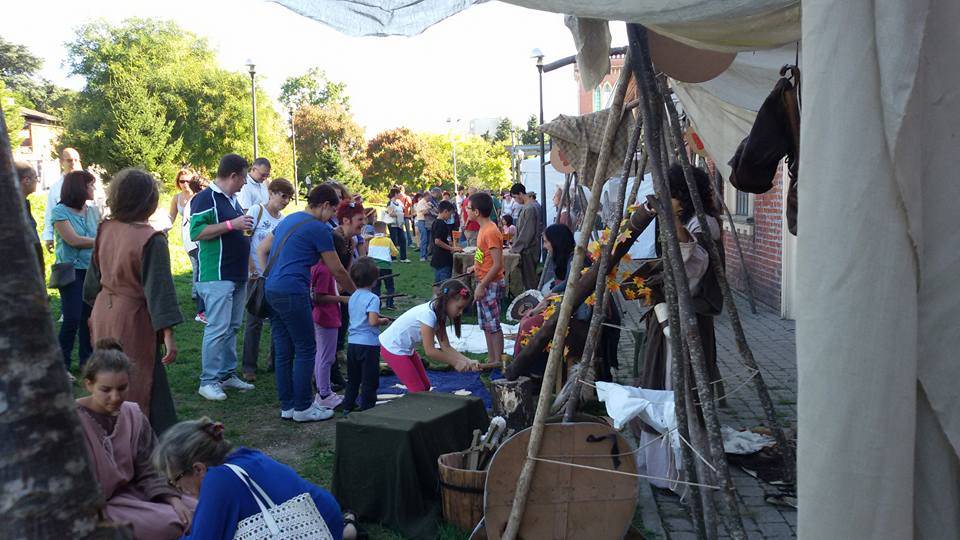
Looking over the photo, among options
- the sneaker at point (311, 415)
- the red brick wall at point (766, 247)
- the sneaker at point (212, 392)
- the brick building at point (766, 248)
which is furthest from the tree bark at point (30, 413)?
the red brick wall at point (766, 247)

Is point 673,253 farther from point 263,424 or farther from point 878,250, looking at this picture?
point 263,424

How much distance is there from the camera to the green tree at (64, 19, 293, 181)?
52.1 metres

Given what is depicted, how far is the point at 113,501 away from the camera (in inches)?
152

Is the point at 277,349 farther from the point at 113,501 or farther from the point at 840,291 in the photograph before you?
the point at 840,291

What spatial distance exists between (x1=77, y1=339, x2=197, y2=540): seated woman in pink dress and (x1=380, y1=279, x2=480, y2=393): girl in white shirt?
2.22 m

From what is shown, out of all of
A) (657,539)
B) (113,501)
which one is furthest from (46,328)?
(657,539)

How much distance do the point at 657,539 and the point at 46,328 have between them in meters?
3.47

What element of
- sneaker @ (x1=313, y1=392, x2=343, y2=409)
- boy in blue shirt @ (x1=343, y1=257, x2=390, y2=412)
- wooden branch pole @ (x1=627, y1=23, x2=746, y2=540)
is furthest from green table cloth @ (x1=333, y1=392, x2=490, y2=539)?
sneaker @ (x1=313, y1=392, x2=343, y2=409)

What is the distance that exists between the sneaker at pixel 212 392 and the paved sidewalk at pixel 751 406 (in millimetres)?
3676

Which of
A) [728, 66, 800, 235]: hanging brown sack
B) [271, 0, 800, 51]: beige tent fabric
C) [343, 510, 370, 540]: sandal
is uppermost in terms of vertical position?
[271, 0, 800, 51]: beige tent fabric

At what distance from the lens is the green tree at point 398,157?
201 ft

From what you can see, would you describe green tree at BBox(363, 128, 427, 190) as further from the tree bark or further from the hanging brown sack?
the tree bark

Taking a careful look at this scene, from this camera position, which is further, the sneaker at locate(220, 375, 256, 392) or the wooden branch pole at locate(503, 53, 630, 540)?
the sneaker at locate(220, 375, 256, 392)

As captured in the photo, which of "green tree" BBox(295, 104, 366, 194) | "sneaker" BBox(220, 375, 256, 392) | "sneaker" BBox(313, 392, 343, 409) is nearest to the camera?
"sneaker" BBox(313, 392, 343, 409)
